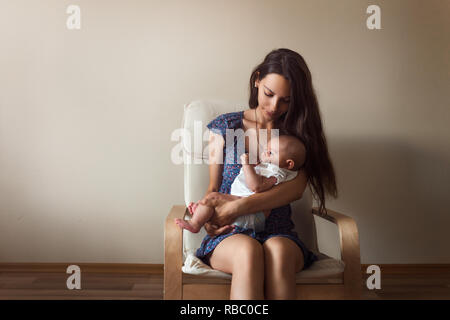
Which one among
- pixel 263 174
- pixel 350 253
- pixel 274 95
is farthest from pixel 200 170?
pixel 350 253

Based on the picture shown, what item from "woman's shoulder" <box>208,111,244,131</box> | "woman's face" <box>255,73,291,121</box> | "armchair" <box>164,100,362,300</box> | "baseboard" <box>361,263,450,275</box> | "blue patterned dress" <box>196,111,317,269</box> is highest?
"woman's face" <box>255,73,291,121</box>

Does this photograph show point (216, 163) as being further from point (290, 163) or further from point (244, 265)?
point (244, 265)

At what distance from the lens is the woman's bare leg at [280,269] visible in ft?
3.96

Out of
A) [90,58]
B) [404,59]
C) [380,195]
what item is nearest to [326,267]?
[380,195]

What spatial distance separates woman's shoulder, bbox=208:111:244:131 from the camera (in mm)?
1639

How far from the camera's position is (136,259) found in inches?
89.4

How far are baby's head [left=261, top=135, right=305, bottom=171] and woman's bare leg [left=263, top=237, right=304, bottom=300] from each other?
304mm

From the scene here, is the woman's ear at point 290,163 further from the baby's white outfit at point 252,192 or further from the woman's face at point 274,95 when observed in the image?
the woman's face at point 274,95

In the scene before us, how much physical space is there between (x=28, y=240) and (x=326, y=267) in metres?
1.65

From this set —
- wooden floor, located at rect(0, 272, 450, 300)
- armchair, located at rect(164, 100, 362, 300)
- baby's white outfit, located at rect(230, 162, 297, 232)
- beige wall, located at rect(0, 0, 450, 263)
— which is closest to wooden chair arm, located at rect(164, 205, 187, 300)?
armchair, located at rect(164, 100, 362, 300)

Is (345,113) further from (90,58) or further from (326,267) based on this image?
(90,58)

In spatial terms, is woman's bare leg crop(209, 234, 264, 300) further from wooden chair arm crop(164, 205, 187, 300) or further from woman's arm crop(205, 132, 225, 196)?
woman's arm crop(205, 132, 225, 196)

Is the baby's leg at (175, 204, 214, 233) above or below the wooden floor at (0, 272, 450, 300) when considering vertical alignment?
above

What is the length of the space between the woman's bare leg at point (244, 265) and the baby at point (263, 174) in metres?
0.12
